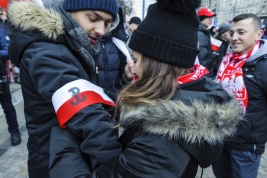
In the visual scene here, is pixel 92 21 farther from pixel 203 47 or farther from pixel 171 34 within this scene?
pixel 203 47

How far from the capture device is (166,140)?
0.94 meters

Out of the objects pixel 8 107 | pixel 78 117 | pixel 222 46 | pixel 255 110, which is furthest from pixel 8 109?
pixel 222 46

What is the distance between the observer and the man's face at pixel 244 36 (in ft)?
7.58

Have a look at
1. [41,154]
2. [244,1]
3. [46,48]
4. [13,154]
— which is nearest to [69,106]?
[46,48]

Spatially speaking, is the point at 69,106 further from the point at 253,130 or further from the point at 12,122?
the point at 12,122

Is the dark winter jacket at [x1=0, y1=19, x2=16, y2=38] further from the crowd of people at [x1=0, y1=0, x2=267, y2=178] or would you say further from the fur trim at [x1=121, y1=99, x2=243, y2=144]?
the fur trim at [x1=121, y1=99, x2=243, y2=144]

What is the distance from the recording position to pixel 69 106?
3.42ft

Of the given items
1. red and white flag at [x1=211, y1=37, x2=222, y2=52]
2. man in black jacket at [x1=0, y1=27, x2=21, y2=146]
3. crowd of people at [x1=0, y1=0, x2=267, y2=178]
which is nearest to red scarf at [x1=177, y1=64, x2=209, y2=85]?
crowd of people at [x1=0, y1=0, x2=267, y2=178]

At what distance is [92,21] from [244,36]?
→ 1.69 m

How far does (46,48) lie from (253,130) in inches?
80.0

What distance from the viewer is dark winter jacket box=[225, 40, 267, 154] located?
2139 mm

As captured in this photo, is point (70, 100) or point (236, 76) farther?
point (236, 76)

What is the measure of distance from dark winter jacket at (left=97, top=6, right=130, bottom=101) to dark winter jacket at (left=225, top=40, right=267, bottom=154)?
146 cm

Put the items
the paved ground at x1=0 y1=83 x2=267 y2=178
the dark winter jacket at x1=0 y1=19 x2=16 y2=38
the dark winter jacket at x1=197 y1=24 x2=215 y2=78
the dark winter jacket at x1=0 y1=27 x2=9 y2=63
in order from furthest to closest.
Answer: the dark winter jacket at x1=197 y1=24 x2=215 y2=78
the dark winter jacket at x1=0 y1=27 x2=9 y2=63
the paved ground at x1=0 y1=83 x2=267 y2=178
the dark winter jacket at x1=0 y1=19 x2=16 y2=38
